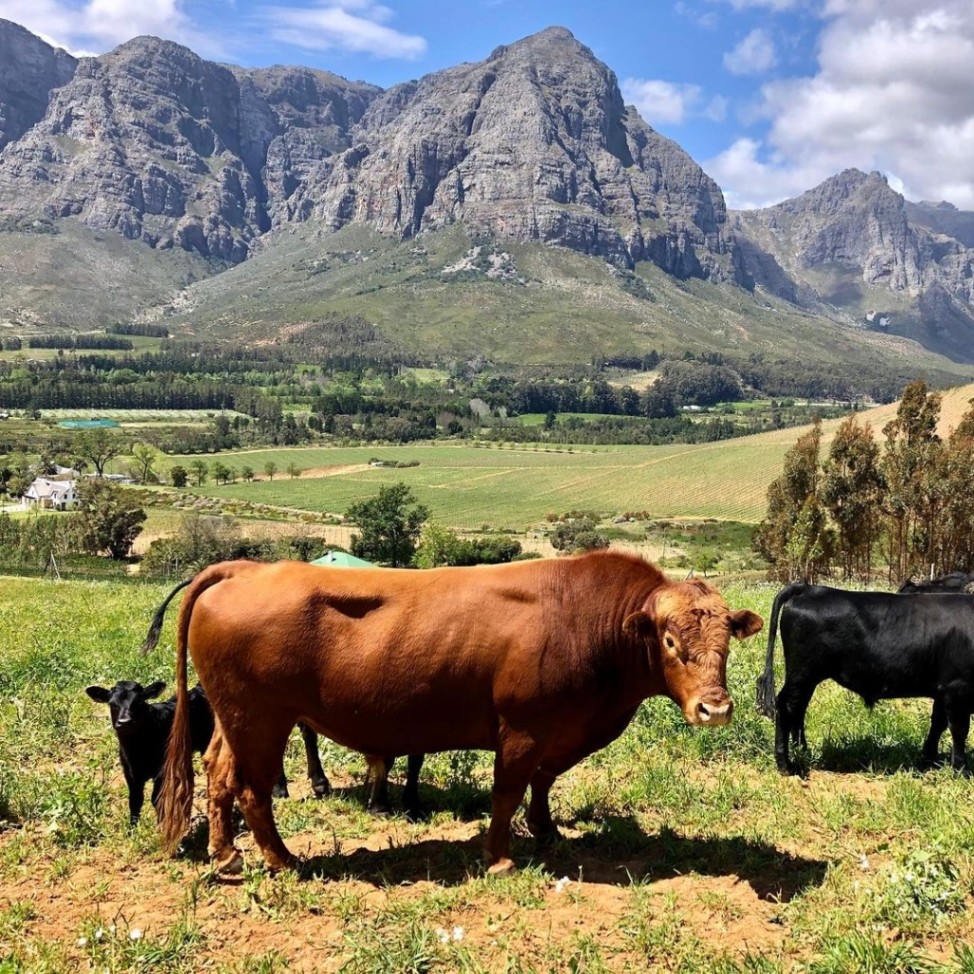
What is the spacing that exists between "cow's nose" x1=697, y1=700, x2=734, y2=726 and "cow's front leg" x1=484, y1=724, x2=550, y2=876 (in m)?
1.37

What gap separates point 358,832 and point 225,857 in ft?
4.19

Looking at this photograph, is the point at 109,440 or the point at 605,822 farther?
the point at 109,440

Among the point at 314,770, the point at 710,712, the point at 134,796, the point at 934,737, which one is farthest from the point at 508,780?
the point at 934,737

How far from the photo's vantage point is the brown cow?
20.6 ft

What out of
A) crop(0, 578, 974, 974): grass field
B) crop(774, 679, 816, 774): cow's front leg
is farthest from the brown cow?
crop(774, 679, 816, 774): cow's front leg

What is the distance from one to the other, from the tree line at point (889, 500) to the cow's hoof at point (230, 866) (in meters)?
35.4

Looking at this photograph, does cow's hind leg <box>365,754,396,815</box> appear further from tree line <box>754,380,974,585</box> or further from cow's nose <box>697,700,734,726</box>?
tree line <box>754,380,974,585</box>

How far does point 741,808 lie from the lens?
7.56m

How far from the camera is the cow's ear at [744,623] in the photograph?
241 inches

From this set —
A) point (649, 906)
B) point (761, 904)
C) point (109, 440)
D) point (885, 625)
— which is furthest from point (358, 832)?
point (109, 440)

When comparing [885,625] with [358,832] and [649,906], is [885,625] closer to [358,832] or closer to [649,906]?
[649,906]

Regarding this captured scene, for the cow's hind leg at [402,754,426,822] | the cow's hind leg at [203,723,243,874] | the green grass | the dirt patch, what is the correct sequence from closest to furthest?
the dirt patch → the cow's hind leg at [203,723,243,874] → the cow's hind leg at [402,754,426,822] → the green grass

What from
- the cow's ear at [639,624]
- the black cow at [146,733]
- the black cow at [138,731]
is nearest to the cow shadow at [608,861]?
the black cow at [146,733]

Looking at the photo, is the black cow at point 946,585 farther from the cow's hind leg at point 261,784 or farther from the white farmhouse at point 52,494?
the white farmhouse at point 52,494
